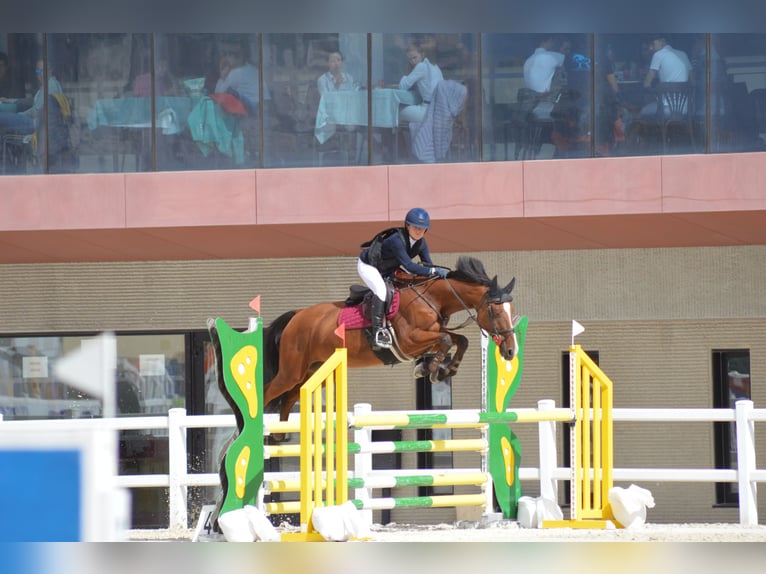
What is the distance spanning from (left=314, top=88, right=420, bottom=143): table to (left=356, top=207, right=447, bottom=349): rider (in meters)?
3.72

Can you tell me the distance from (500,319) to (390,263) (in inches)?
40.6

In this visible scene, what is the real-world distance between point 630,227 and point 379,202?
2788mm

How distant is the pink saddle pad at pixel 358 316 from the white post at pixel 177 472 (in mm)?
2176

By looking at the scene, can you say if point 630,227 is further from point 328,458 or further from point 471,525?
point 328,458

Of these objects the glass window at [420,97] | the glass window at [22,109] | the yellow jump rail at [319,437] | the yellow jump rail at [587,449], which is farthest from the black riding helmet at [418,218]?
the glass window at [22,109]

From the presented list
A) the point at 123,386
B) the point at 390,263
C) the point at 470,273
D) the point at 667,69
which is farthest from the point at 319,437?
the point at 123,386

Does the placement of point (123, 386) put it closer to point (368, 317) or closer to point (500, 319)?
point (368, 317)

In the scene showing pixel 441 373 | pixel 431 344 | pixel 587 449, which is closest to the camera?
pixel 441 373

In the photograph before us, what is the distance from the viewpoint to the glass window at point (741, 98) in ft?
41.5

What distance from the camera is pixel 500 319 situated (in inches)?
360

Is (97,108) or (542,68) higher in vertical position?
(542,68)

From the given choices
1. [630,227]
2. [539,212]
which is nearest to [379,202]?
[539,212]

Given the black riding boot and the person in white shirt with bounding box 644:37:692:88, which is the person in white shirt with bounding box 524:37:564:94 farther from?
the black riding boot

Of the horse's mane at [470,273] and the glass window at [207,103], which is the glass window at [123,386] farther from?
the horse's mane at [470,273]
